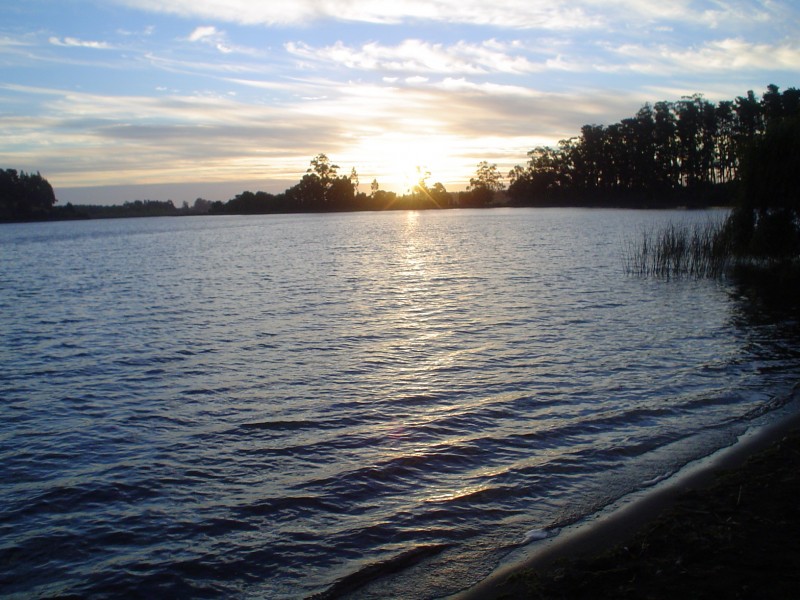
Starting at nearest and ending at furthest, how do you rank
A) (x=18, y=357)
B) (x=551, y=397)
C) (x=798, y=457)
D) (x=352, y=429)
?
1. (x=798, y=457)
2. (x=352, y=429)
3. (x=551, y=397)
4. (x=18, y=357)

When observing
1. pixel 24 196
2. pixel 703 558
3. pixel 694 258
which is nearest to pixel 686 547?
pixel 703 558

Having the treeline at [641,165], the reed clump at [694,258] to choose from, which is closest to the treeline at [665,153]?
the treeline at [641,165]

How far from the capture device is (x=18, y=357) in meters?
17.7

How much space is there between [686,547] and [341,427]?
262 inches

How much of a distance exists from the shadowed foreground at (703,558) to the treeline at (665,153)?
10757cm

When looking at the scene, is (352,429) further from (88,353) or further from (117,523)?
(88,353)

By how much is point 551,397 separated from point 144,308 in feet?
61.9

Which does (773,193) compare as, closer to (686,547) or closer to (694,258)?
(694,258)

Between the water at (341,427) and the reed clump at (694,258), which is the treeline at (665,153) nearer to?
the reed clump at (694,258)

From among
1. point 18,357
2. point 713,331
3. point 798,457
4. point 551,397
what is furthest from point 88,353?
point 713,331

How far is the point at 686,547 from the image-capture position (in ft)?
19.7

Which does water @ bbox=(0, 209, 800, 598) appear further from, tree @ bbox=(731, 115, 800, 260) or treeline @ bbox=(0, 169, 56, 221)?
treeline @ bbox=(0, 169, 56, 221)

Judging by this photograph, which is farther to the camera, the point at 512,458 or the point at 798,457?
the point at 512,458

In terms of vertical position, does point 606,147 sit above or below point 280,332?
above
